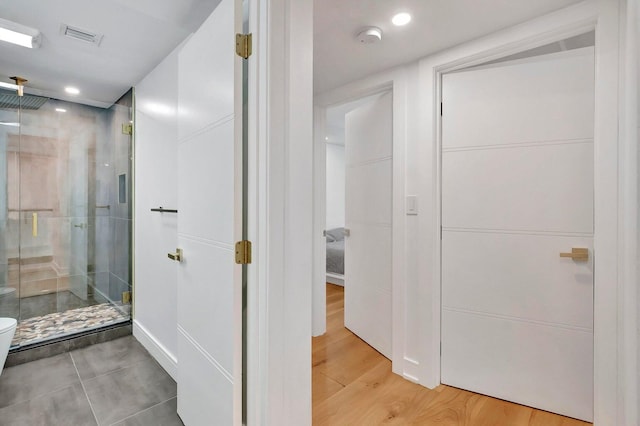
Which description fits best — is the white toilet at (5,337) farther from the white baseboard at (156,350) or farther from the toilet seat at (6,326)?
the white baseboard at (156,350)

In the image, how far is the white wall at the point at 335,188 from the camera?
19.5 ft

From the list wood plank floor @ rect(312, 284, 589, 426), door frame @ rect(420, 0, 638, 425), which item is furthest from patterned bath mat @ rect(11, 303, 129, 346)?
door frame @ rect(420, 0, 638, 425)

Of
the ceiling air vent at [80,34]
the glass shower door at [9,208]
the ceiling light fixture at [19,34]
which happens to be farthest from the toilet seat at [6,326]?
the ceiling air vent at [80,34]

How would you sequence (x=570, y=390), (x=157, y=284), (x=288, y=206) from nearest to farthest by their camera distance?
(x=288, y=206), (x=570, y=390), (x=157, y=284)

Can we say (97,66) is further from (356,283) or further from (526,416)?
(526,416)

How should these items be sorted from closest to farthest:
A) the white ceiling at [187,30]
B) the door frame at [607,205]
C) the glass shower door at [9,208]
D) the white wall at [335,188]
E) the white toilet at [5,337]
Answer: the door frame at [607,205], the white ceiling at [187,30], the white toilet at [5,337], the glass shower door at [9,208], the white wall at [335,188]

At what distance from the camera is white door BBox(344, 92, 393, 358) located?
249 cm

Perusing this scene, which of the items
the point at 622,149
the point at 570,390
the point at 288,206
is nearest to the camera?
the point at 288,206

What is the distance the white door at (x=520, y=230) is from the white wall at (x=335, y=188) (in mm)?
3932

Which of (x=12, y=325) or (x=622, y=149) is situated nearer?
(x=622, y=149)

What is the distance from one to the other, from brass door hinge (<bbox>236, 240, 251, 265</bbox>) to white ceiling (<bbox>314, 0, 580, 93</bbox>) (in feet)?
4.18

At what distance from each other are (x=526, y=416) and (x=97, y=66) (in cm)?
377

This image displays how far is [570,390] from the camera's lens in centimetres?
172

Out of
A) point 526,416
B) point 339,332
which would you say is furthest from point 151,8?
point 526,416
